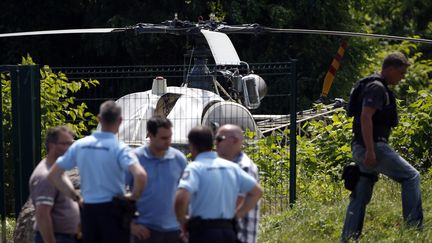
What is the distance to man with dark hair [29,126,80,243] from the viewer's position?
6.62 metres

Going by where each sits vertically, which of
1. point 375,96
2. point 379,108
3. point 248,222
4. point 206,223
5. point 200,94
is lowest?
point 248,222

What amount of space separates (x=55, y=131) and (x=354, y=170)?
285cm

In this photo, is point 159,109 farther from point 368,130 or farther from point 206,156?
point 206,156

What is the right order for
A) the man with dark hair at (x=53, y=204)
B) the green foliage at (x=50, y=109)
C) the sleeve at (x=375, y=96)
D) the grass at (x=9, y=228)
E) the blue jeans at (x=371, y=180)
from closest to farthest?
the man with dark hair at (x=53, y=204) → the sleeve at (x=375, y=96) → the blue jeans at (x=371, y=180) → the grass at (x=9, y=228) → the green foliage at (x=50, y=109)

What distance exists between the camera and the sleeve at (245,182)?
6434 mm

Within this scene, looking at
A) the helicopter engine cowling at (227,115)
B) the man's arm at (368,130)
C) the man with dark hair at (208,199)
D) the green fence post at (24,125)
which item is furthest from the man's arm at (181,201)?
the helicopter engine cowling at (227,115)

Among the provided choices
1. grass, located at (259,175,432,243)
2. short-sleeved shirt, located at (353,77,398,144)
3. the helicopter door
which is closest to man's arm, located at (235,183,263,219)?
short-sleeved shirt, located at (353,77,398,144)

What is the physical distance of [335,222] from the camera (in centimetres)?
940

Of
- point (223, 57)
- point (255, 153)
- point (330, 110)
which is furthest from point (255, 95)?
point (255, 153)

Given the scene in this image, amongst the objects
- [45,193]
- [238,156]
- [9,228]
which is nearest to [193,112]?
[9,228]

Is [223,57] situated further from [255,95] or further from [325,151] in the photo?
[325,151]

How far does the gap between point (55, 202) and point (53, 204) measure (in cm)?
3

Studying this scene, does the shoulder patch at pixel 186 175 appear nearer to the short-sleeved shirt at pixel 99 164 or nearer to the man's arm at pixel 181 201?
the man's arm at pixel 181 201

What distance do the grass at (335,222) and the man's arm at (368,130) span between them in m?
0.92
